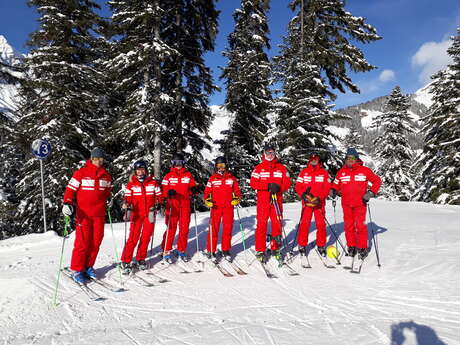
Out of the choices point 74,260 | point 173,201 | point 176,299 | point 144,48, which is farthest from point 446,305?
point 144,48

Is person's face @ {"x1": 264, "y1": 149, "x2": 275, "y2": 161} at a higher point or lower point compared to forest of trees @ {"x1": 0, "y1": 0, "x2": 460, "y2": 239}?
lower

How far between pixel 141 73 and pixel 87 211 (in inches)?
390

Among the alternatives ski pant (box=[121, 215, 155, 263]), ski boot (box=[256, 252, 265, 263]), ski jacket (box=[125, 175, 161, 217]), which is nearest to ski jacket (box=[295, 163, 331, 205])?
ski boot (box=[256, 252, 265, 263])

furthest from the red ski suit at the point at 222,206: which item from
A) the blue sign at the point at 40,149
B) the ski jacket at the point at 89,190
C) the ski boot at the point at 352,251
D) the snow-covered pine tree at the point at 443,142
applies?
the snow-covered pine tree at the point at 443,142

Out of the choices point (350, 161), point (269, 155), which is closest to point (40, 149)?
point (269, 155)

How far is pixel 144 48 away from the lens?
11.9 metres

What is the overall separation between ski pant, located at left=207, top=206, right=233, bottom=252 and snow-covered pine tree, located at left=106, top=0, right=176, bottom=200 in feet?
21.3

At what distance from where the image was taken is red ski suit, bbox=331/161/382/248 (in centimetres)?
645

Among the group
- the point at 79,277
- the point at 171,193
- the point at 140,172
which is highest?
the point at 140,172

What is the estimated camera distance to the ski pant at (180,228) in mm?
6551

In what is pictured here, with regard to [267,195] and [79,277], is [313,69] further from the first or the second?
[79,277]

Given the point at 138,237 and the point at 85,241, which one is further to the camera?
the point at 138,237

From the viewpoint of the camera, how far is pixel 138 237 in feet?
19.5

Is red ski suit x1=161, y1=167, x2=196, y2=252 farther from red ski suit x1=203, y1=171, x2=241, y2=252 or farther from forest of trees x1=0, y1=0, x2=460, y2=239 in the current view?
forest of trees x1=0, y1=0, x2=460, y2=239
